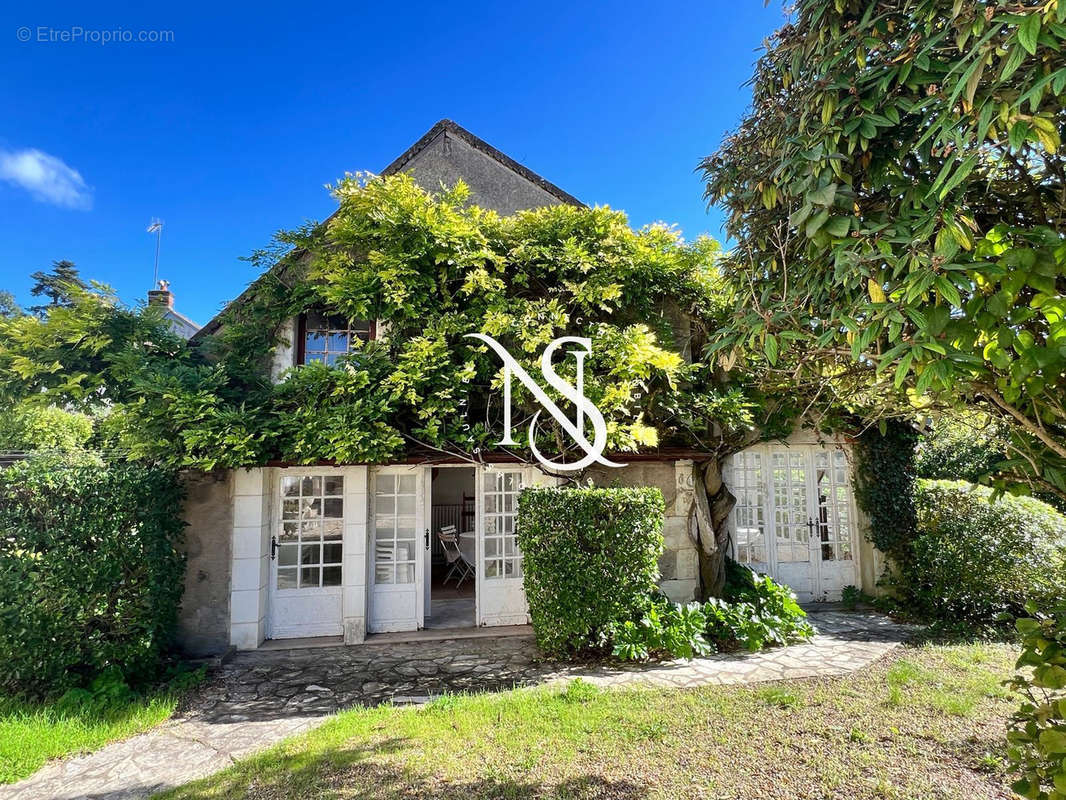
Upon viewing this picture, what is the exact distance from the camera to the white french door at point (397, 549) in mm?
7438

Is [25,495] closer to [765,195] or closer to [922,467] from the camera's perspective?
[765,195]

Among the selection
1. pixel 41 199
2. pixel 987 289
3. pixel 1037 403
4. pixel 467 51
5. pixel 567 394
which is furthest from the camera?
pixel 41 199

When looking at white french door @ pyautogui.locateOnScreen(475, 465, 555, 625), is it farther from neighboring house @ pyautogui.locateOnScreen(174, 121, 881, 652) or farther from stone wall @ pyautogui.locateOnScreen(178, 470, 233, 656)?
stone wall @ pyautogui.locateOnScreen(178, 470, 233, 656)

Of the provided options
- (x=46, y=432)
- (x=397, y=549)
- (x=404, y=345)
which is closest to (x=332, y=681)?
(x=397, y=549)

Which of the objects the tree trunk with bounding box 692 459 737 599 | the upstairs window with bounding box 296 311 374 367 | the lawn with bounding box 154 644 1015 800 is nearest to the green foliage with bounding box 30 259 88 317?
the upstairs window with bounding box 296 311 374 367

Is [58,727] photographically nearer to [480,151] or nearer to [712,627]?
[712,627]

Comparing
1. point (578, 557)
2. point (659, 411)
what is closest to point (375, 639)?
point (578, 557)

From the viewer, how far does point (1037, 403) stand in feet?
7.22

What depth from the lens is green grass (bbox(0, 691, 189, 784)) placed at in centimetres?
415

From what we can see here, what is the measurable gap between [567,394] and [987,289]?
4917 millimetres

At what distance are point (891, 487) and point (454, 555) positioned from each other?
7876mm

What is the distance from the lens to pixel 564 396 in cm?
671

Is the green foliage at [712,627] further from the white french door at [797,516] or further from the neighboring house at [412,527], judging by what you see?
the white french door at [797,516]

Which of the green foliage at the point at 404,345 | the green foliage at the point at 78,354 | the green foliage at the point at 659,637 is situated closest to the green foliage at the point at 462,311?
the green foliage at the point at 404,345
